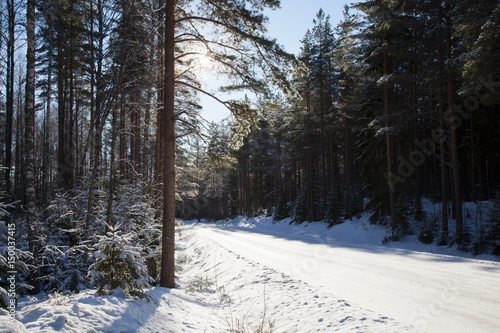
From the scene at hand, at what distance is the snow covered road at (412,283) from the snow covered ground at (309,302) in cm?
2

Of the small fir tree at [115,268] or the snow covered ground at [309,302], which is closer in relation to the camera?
the snow covered ground at [309,302]

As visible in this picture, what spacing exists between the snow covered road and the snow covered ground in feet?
0.06

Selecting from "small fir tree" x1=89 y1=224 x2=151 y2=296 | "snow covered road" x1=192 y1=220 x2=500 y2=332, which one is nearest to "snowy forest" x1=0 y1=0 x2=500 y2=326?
"small fir tree" x1=89 y1=224 x2=151 y2=296

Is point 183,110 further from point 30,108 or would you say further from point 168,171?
point 30,108

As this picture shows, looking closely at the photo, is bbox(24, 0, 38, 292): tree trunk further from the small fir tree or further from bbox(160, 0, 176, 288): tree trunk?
the small fir tree

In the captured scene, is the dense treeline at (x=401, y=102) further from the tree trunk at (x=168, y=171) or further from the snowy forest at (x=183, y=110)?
the tree trunk at (x=168, y=171)

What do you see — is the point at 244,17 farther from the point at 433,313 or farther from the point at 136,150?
the point at 136,150

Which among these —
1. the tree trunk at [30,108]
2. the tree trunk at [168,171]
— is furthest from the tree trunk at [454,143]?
the tree trunk at [30,108]

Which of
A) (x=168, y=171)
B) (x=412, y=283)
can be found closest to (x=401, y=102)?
(x=412, y=283)

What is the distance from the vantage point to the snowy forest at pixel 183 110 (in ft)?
25.1

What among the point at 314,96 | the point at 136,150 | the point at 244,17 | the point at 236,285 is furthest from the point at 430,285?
the point at 314,96

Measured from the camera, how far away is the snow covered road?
14.7 feet

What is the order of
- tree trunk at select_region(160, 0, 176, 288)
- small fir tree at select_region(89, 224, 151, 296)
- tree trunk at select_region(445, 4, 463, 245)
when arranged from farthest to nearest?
tree trunk at select_region(445, 4, 463, 245)
tree trunk at select_region(160, 0, 176, 288)
small fir tree at select_region(89, 224, 151, 296)

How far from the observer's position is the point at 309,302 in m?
5.64
